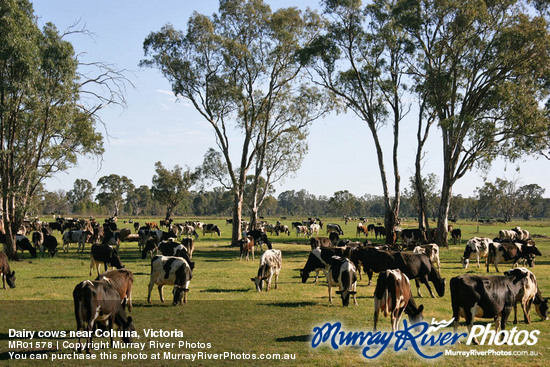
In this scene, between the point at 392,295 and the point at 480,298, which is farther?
the point at 392,295

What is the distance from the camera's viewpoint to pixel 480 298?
32.7ft

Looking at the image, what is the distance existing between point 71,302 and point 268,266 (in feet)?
21.5

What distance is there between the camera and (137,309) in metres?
12.9

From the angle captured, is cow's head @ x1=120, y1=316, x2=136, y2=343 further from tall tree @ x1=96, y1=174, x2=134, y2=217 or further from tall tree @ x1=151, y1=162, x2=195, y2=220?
tall tree @ x1=96, y1=174, x2=134, y2=217

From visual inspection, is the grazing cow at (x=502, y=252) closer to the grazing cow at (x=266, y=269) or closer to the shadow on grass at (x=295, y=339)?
the grazing cow at (x=266, y=269)

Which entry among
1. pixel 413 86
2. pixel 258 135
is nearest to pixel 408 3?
pixel 413 86

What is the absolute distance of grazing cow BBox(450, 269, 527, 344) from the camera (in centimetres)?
996

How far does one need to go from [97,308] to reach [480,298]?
7.90m

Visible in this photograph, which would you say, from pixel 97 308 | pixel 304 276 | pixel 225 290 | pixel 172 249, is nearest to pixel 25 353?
pixel 97 308

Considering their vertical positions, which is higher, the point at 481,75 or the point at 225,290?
the point at 481,75

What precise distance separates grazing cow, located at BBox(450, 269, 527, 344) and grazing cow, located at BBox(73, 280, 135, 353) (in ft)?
23.0

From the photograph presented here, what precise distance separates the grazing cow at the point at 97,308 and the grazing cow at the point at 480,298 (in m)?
7.00

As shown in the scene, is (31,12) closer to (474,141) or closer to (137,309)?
(137,309)

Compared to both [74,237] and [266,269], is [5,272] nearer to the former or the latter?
[266,269]
